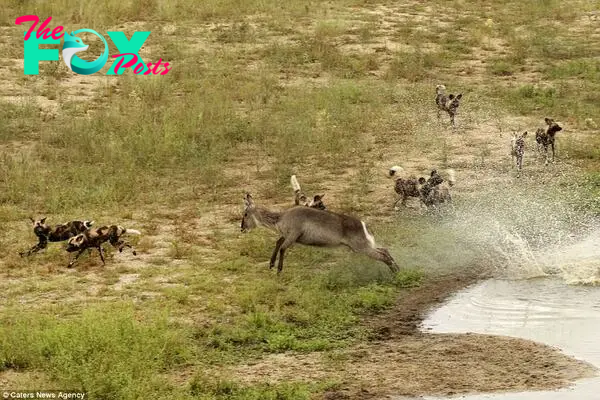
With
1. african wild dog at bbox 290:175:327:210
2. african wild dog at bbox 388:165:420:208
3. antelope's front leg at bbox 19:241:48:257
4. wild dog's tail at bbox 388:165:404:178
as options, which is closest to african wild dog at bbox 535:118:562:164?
wild dog's tail at bbox 388:165:404:178

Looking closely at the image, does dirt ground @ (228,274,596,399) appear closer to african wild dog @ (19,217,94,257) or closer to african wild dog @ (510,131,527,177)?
african wild dog @ (19,217,94,257)

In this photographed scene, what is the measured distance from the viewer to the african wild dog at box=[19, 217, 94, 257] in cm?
1467

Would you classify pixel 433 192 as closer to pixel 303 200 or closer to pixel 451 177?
pixel 451 177

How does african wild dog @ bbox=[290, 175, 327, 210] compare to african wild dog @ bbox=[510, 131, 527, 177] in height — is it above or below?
below

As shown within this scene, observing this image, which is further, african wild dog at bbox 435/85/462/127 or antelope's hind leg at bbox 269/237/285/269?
african wild dog at bbox 435/85/462/127

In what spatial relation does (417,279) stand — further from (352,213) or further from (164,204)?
(164,204)

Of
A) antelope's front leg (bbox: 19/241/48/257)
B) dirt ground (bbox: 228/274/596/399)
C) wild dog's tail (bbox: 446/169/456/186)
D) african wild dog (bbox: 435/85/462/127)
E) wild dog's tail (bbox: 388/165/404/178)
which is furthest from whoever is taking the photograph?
african wild dog (bbox: 435/85/462/127)

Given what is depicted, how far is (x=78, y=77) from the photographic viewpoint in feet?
79.9

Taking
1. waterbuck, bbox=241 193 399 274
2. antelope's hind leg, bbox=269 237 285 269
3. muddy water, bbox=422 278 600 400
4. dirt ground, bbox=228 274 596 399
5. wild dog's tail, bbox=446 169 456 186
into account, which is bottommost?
dirt ground, bbox=228 274 596 399

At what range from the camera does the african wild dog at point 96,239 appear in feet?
46.8

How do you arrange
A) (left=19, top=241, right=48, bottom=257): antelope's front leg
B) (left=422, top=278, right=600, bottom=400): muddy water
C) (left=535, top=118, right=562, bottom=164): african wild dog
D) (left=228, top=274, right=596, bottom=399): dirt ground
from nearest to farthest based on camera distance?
1. (left=228, top=274, right=596, bottom=399): dirt ground
2. (left=422, top=278, right=600, bottom=400): muddy water
3. (left=19, top=241, right=48, bottom=257): antelope's front leg
4. (left=535, top=118, right=562, bottom=164): african wild dog

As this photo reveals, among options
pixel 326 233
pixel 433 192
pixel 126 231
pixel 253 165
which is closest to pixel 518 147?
pixel 433 192

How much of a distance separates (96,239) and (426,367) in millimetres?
5636

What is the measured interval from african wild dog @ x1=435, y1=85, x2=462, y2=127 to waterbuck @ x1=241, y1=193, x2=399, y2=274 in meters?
7.93
